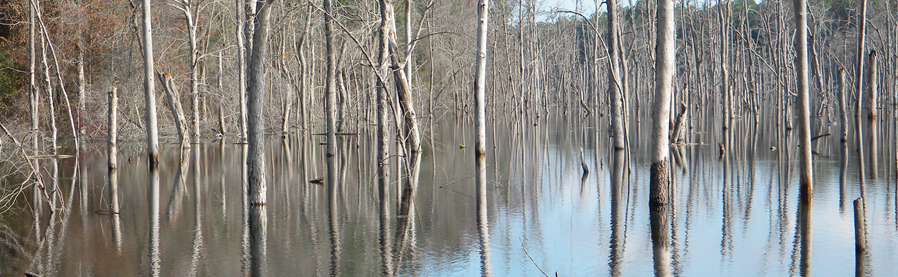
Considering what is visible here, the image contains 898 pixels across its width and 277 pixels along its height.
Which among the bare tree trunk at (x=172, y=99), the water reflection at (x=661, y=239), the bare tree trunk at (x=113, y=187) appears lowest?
the water reflection at (x=661, y=239)

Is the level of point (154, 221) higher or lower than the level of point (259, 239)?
higher

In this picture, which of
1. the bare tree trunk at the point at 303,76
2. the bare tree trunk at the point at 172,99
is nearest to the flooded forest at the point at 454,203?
the bare tree trunk at the point at 172,99

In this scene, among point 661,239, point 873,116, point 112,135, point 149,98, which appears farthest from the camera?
point 873,116

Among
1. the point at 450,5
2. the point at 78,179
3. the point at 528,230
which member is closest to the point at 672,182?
the point at 528,230

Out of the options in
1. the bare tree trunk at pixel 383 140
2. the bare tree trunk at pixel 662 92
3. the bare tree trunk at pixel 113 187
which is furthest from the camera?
the bare tree trunk at pixel 662 92

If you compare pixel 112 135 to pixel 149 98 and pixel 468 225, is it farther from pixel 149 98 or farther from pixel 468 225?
pixel 468 225

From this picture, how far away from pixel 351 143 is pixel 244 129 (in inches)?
162

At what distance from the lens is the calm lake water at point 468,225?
7.88 m

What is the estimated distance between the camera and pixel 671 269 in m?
7.66

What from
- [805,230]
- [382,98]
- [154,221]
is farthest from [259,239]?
[382,98]

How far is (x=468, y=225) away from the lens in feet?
33.5

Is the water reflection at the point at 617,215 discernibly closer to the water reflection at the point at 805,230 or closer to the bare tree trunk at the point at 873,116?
the water reflection at the point at 805,230

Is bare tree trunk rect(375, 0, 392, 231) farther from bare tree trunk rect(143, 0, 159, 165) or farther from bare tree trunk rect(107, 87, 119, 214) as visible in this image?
bare tree trunk rect(143, 0, 159, 165)

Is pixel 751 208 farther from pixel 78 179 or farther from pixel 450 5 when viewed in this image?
pixel 450 5
